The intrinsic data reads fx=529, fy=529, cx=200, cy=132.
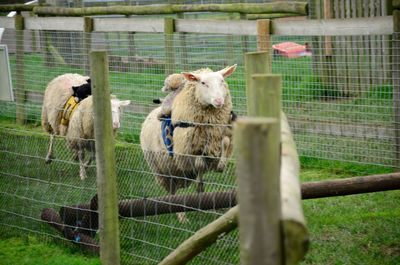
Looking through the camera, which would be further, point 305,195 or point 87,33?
point 87,33

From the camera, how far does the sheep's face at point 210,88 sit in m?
5.33

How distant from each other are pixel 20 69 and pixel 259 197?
10.2 m

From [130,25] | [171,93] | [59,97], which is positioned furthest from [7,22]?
[171,93]

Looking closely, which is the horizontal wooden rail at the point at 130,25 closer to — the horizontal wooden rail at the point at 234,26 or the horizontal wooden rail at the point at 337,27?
the horizontal wooden rail at the point at 234,26

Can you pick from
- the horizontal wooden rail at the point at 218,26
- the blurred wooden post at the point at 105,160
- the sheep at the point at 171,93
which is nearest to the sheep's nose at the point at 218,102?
the sheep at the point at 171,93

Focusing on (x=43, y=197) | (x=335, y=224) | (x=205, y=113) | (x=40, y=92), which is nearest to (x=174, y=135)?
(x=205, y=113)

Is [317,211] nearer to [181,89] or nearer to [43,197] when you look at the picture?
[181,89]

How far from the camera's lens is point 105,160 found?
12.5 feet

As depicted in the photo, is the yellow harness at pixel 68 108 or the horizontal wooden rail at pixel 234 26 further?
the yellow harness at pixel 68 108

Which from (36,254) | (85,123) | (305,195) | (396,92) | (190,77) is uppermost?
(190,77)

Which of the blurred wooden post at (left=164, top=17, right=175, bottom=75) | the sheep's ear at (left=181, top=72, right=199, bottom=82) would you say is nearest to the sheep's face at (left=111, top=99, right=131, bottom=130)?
the blurred wooden post at (left=164, top=17, right=175, bottom=75)

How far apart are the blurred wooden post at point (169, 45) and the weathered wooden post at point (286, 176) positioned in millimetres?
6150

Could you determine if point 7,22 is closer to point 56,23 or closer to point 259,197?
point 56,23

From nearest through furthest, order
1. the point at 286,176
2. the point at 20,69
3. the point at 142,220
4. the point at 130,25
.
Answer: the point at 286,176 → the point at 142,220 → the point at 130,25 → the point at 20,69
